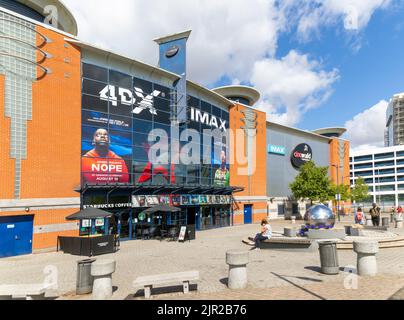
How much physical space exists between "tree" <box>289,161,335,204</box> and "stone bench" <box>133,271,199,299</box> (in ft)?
118

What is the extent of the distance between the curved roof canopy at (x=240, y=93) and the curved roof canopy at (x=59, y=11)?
778 inches

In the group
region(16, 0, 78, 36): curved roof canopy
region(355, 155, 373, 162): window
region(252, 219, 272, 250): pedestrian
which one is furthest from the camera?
region(355, 155, 373, 162): window

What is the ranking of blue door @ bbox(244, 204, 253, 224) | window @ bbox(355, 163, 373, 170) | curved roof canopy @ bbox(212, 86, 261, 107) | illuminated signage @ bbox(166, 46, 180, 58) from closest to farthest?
1. illuminated signage @ bbox(166, 46, 180, 58)
2. blue door @ bbox(244, 204, 253, 224)
3. curved roof canopy @ bbox(212, 86, 261, 107)
4. window @ bbox(355, 163, 373, 170)

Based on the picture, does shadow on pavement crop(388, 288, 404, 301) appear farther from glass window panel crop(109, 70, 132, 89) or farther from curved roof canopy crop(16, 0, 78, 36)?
curved roof canopy crop(16, 0, 78, 36)

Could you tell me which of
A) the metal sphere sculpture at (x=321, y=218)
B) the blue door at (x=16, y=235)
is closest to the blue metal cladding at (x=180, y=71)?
the metal sphere sculpture at (x=321, y=218)

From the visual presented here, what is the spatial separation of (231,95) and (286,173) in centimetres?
1429

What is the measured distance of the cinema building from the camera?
1831cm

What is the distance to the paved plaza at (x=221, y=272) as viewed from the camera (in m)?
8.90

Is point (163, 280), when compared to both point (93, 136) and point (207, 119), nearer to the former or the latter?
point (93, 136)

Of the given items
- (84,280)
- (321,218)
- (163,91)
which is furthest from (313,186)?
(84,280)

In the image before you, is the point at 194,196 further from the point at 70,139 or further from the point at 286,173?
the point at 286,173

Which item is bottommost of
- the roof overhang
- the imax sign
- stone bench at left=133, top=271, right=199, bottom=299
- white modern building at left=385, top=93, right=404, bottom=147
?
stone bench at left=133, top=271, right=199, bottom=299

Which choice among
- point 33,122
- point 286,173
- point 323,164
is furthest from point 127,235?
point 323,164

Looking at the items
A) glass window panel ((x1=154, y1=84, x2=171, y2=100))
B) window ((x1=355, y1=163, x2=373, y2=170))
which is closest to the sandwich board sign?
glass window panel ((x1=154, y1=84, x2=171, y2=100))
